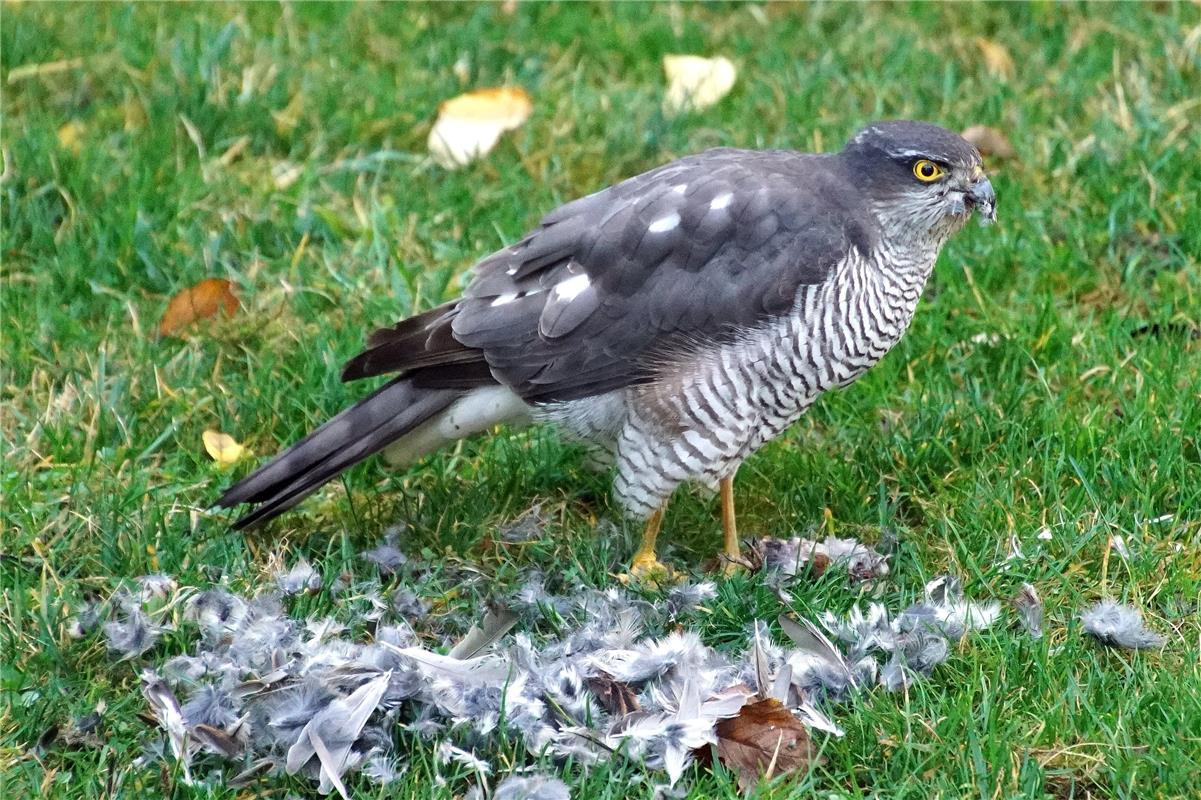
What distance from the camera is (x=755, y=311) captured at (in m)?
4.07

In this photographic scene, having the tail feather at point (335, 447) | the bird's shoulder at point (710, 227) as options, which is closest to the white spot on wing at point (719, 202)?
the bird's shoulder at point (710, 227)

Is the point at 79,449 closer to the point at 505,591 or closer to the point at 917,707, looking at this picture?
the point at 505,591

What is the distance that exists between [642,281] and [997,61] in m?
2.98

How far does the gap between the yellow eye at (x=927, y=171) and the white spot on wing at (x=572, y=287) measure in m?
0.94

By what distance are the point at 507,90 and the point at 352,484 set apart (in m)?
2.12

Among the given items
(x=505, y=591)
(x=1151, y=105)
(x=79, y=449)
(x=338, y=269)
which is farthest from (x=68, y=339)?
(x=1151, y=105)

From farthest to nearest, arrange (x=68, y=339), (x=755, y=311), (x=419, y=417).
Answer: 1. (x=68, y=339)
2. (x=419, y=417)
3. (x=755, y=311)

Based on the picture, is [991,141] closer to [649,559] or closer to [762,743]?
[649,559]

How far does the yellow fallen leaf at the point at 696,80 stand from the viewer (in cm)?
631

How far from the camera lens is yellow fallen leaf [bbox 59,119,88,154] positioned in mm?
5891

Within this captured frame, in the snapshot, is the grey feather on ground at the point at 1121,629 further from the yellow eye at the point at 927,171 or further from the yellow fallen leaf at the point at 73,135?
the yellow fallen leaf at the point at 73,135

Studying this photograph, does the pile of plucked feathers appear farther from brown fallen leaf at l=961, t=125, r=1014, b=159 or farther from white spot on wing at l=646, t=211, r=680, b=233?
brown fallen leaf at l=961, t=125, r=1014, b=159

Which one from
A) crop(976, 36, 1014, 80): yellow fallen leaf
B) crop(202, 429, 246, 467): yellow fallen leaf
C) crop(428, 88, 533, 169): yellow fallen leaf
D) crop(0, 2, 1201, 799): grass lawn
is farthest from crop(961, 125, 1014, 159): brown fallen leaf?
crop(202, 429, 246, 467): yellow fallen leaf

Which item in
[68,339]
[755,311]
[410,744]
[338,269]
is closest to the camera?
[410,744]
